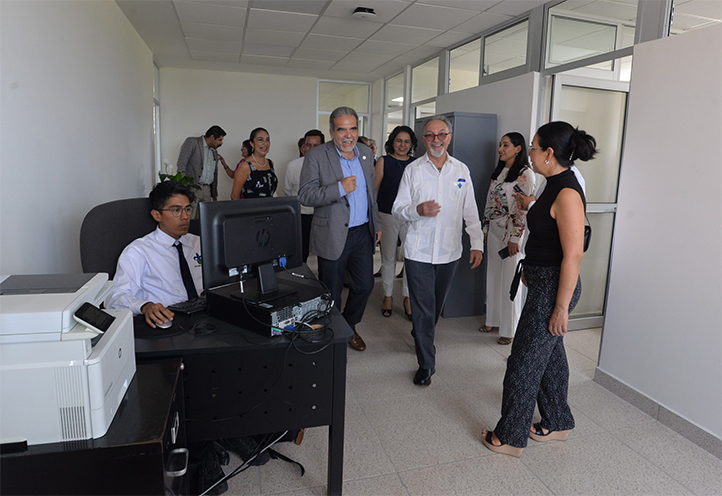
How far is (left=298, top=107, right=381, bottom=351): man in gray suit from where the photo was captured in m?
2.84

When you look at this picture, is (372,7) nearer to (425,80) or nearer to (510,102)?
(510,102)

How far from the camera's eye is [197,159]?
6.02 meters

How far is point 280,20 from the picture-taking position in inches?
185

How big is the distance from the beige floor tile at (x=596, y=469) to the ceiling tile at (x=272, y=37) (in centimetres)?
482

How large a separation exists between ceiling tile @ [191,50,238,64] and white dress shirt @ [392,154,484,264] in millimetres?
4728

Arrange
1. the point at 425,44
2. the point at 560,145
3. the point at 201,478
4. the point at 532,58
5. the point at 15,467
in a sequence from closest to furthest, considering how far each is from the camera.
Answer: the point at 15,467
the point at 201,478
the point at 560,145
the point at 532,58
the point at 425,44

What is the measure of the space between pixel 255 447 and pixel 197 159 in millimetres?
4684

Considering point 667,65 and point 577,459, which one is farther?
point 667,65

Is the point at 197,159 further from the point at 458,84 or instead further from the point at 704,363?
the point at 704,363

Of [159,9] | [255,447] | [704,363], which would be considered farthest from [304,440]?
[159,9]

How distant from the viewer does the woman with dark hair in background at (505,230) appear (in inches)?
132

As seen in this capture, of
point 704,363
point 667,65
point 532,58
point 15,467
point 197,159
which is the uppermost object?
point 532,58

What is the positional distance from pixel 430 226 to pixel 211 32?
12.9ft

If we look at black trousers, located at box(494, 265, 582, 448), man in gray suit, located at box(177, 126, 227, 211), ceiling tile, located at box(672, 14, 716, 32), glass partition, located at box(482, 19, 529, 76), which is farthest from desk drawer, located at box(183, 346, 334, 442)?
man in gray suit, located at box(177, 126, 227, 211)
